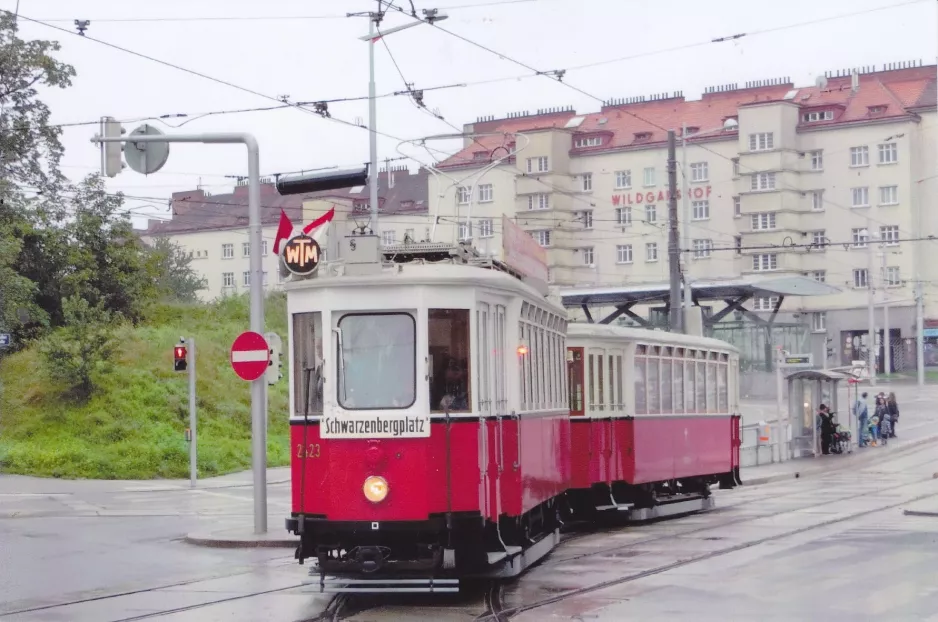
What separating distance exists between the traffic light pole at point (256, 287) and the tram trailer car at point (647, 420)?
408 cm

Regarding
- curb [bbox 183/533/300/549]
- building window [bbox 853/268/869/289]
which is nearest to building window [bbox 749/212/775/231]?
building window [bbox 853/268/869/289]

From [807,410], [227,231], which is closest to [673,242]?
[807,410]

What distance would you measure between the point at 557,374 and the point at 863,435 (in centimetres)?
3304

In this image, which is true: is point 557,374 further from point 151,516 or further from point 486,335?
point 151,516

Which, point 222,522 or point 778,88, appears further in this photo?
point 778,88

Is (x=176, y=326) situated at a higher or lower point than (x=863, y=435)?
higher

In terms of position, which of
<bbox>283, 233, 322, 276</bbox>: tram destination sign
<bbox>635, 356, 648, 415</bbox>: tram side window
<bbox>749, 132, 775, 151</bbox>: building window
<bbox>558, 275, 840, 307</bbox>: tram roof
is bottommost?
<bbox>635, 356, 648, 415</bbox>: tram side window

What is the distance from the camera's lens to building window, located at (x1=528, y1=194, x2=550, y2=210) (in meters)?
82.0

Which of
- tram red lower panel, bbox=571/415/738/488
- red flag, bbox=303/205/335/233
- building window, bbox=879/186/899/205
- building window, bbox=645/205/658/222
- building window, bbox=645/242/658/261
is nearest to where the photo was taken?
red flag, bbox=303/205/335/233

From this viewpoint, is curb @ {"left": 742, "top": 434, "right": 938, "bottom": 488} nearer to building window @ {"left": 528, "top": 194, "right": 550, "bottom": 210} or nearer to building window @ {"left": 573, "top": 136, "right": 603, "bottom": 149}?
building window @ {"left": 528, "top": 194, "right": 550, "bottom": 210}

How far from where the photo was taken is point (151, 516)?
25.0m

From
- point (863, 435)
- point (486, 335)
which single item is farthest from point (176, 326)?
point (486, 335)

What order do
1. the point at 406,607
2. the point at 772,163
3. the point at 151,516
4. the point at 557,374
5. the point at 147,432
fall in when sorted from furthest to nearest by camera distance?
the point at 772,163 → the point at 147,432 → the point at 151,516 → the point at 557,374 → the point at 406,607

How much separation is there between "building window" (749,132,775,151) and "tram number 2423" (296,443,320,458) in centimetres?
6920
